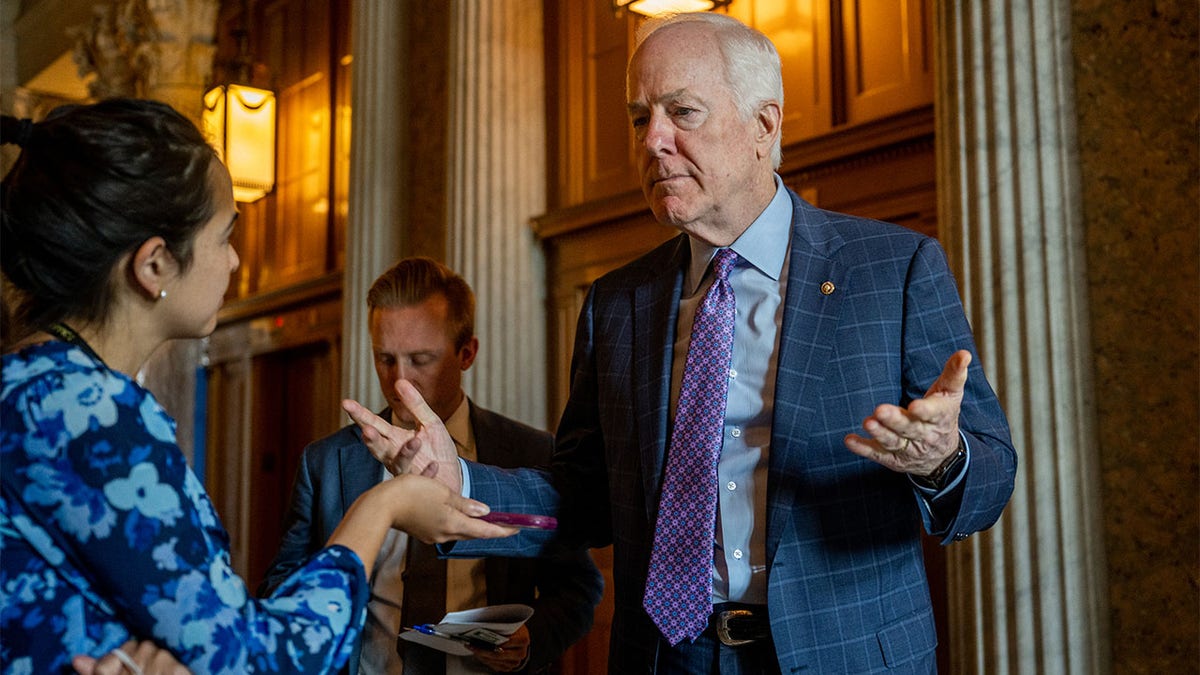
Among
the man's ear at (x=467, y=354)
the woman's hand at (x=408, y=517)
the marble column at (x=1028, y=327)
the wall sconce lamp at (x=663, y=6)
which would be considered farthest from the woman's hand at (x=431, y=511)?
the wall sconce lamp at (x=663, y=6)

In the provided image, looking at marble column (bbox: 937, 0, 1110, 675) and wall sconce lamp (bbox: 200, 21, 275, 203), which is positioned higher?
wall sconce lamp (bbox: 200, 21, 275, 203)

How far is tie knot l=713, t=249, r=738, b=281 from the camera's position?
2.11 metres

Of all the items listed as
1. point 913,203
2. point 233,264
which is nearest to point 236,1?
point 913,203

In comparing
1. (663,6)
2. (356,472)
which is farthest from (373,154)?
(356,472)

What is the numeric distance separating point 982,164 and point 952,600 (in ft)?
3.77

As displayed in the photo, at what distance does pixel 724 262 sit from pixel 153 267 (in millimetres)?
996

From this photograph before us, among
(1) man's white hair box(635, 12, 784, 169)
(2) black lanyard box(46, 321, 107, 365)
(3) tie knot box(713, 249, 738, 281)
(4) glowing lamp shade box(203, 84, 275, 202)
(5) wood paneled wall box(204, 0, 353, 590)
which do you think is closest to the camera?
(2) black lanyard box(46, 321, 107, 365)

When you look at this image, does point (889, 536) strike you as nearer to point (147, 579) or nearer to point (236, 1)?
point (147, 579)

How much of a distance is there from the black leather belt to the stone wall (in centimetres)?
145

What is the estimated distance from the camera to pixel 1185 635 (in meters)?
2.83

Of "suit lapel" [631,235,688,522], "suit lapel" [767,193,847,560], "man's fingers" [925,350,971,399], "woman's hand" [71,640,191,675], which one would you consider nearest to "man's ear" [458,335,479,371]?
"suit lapel" [631,235,688,522]

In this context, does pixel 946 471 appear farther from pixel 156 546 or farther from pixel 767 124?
pixel 156 546

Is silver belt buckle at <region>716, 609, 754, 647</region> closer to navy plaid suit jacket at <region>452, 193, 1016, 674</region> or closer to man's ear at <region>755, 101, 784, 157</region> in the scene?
navy plaid suit jacket at <region>452, 193, 1016, 674</region>

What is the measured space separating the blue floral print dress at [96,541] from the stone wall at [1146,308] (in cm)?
228
